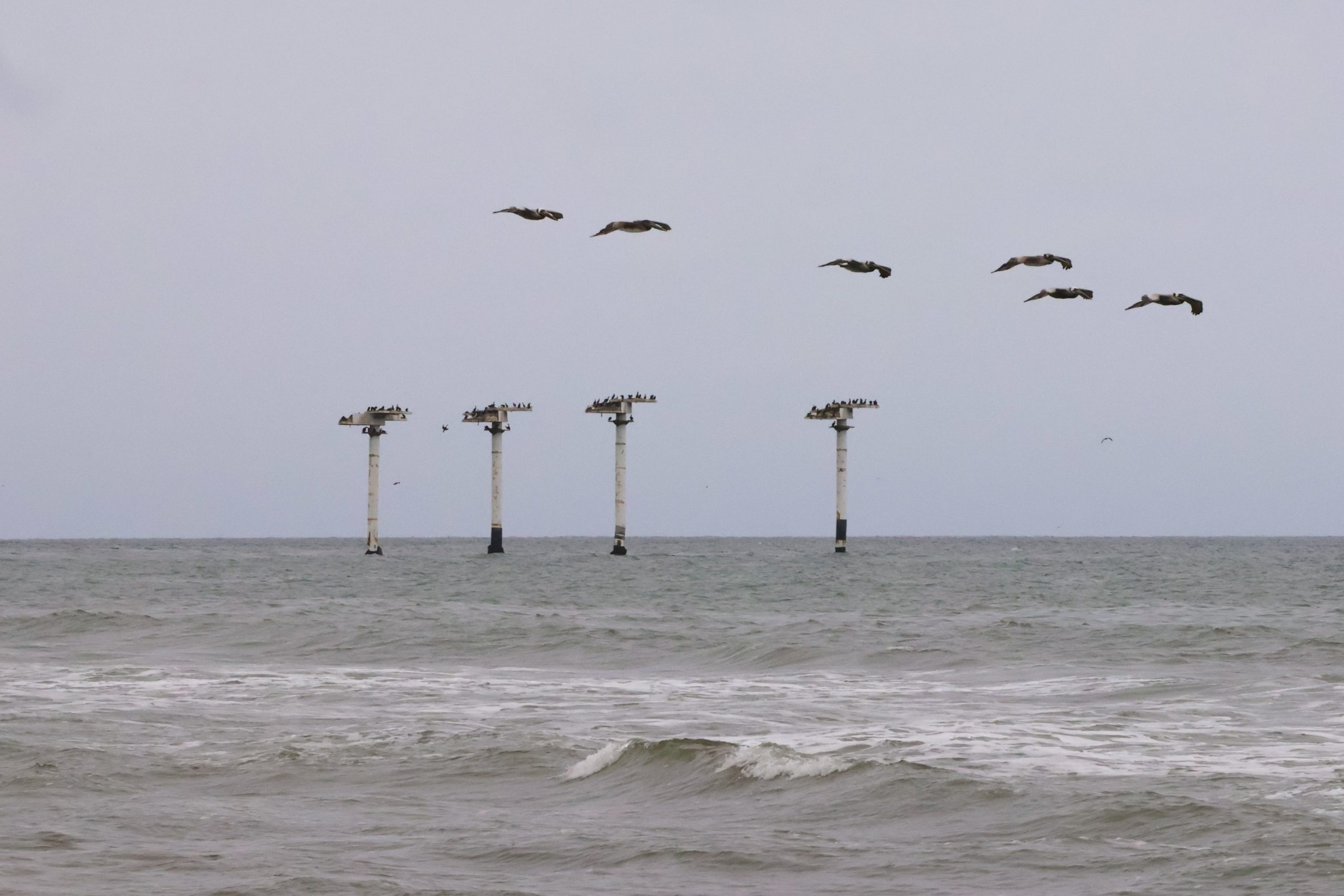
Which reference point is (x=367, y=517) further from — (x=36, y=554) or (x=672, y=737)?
(x=672, y=737)

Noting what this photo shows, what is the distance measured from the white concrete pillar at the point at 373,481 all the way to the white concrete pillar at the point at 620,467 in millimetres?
13332

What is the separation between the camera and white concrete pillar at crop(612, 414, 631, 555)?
288 ft

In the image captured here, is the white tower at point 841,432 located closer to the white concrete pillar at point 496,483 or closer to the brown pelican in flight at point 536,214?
the white concrete pillar at point 496,483

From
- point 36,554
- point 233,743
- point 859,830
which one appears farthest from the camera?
point 36,554

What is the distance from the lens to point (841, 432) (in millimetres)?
94000

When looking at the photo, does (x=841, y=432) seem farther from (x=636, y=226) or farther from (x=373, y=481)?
(x=636, y=226)

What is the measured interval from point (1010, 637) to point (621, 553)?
68.1m

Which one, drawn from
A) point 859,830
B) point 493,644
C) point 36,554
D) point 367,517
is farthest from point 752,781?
point 36,554

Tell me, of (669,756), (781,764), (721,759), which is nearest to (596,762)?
(669,756)

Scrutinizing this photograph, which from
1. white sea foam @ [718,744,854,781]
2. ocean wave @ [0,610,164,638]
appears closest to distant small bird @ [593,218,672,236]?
white sea foam @ [718,744,854,781]

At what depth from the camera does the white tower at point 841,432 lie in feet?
303

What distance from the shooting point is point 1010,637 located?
3234cm

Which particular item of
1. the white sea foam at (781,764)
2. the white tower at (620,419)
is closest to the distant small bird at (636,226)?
the white sea foam at (781,764)

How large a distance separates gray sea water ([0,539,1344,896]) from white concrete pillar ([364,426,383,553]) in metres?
49.9
